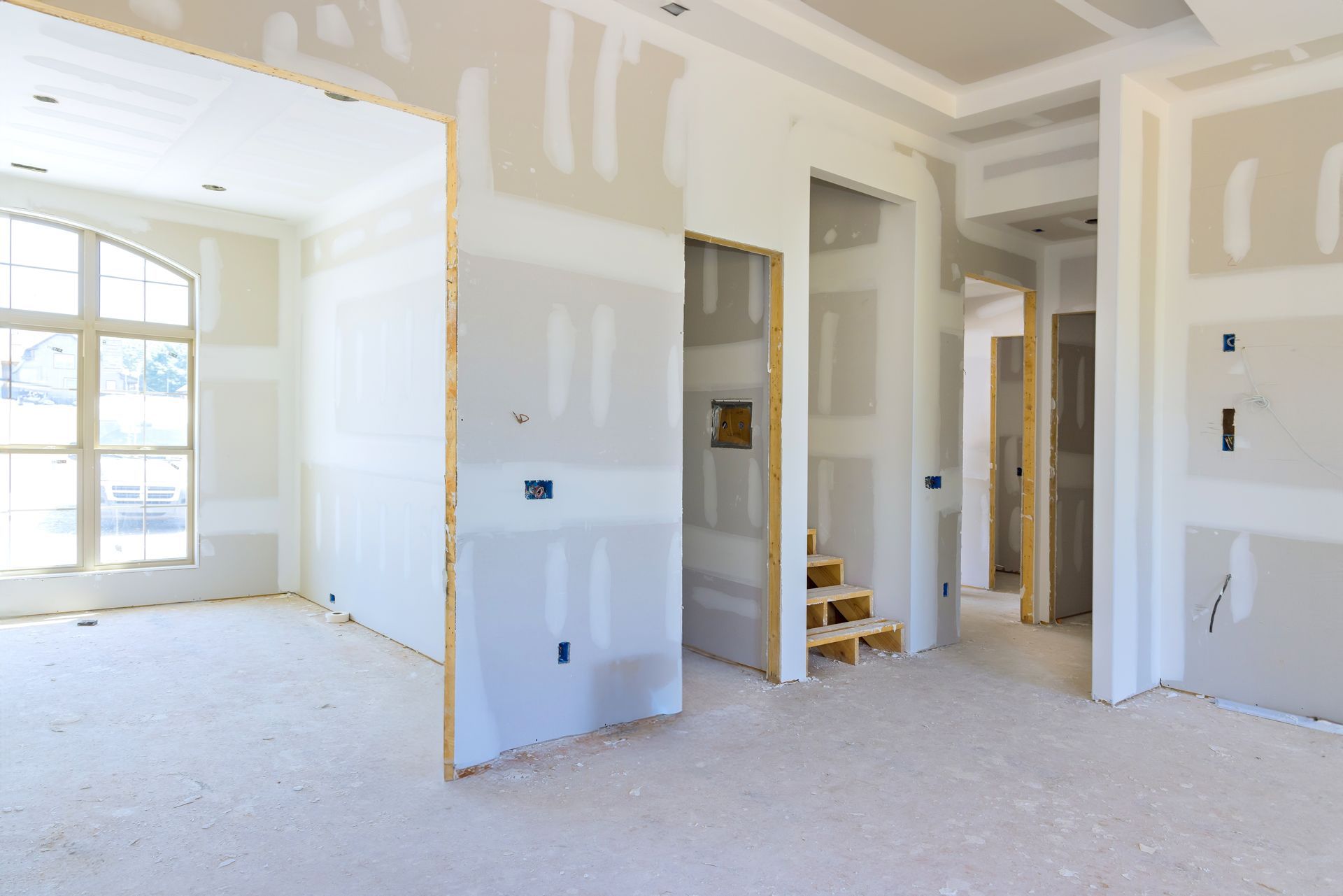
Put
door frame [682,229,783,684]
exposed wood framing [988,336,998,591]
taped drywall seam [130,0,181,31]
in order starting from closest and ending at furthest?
1. taped drywall seam [130,0,181,31]
2. door frame [682,229,783,684]
3. exposed wood framing [988,336,998,591]

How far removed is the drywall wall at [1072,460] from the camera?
596cm

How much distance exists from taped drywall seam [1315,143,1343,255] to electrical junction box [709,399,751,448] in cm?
287

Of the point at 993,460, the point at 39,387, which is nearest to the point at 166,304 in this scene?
the point at 39,387

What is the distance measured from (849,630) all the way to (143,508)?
5.34m

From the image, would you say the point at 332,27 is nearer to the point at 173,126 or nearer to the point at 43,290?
the point at 173,126

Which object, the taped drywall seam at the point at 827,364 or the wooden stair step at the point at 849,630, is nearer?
the wooden stair step at the point at 849,630

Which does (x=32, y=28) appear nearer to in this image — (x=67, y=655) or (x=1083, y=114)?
(x=67, y=655)

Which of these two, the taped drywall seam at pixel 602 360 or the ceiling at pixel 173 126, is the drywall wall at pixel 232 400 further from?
the taped drywall seam at pixel 602 360

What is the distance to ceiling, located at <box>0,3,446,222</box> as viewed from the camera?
3.80 metres

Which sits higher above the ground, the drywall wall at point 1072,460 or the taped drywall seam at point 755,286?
the taped drywall seam at point 755,286

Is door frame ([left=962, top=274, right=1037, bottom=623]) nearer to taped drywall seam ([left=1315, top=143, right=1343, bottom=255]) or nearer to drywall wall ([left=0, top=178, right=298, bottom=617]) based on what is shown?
taped drywall seam ([left=1315, top=143, right=1343, bottom=255])

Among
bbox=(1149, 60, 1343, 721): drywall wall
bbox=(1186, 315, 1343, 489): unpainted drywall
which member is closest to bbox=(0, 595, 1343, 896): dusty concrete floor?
bbox=(1149, 60, 1343, 721): drywall wall

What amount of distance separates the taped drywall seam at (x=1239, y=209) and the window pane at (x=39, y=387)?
24.4 feet

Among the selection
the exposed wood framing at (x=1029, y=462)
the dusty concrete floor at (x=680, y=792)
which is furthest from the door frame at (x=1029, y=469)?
the dusty concrete floor at (x=680, y=792)
